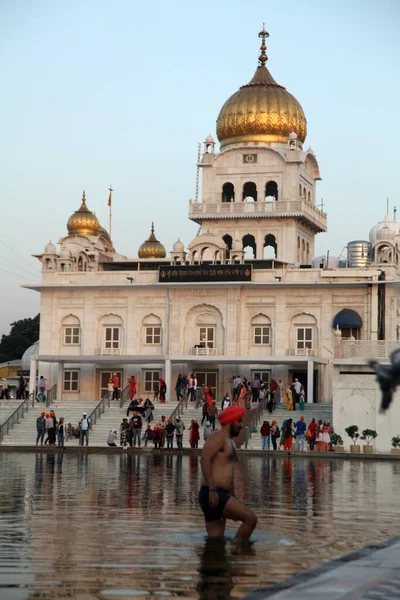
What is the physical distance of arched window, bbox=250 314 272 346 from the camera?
54.3 meters

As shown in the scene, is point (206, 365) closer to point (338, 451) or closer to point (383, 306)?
point (383, 306)

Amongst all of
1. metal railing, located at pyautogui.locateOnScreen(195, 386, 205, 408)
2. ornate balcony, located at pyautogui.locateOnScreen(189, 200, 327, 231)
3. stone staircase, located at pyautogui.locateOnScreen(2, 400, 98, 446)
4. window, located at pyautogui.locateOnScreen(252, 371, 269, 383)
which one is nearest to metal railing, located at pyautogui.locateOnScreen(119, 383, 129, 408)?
stone staircase, located at pyautogui.locateOnScreen(2, 400, 98, 446)

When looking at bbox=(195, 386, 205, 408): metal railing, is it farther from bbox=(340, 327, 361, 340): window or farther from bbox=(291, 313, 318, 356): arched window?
bbox=(340, 327, 361, 340): window

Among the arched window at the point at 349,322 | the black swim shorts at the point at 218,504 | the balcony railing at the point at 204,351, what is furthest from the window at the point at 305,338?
the black swim shorts at the point at 218,504

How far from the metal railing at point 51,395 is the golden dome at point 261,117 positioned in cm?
1815

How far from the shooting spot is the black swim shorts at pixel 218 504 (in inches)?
475

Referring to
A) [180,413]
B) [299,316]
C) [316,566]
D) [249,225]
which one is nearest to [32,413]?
[180,413]

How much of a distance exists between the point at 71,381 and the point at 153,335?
4642mm

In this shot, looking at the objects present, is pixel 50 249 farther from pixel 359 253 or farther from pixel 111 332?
pixel 359 253

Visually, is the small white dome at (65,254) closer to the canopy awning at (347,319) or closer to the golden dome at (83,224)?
the golden dome at (83,224)

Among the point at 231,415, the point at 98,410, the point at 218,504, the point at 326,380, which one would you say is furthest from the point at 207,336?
the point at 218,504

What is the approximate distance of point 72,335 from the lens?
185 feet

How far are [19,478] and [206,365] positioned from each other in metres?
30.9

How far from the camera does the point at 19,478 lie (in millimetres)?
23984
